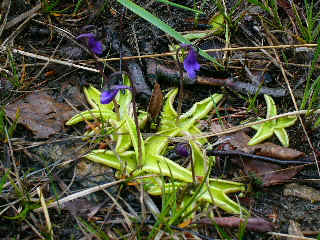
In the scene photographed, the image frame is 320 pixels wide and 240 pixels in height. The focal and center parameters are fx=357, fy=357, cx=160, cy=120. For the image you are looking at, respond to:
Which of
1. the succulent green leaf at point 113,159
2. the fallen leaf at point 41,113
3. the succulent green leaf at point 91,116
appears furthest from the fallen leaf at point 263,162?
the fallen leaf at point 41,113

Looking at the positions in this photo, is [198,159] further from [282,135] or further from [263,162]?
[282,135]

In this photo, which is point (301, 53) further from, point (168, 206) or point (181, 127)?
point (168, 206)

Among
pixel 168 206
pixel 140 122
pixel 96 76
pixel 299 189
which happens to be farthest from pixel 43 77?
pixel 299 189

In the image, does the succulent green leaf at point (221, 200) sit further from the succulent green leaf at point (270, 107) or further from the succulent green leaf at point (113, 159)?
the succulent green leaf at point (270, 107)

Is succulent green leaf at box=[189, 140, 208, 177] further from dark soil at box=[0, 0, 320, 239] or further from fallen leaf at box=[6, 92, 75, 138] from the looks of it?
fallen leaf at box=[6, 92, 75, 138]

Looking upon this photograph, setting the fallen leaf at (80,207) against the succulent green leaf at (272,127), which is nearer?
the fallen leaf at (80,207)

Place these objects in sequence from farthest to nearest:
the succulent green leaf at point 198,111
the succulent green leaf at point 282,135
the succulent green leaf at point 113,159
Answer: the succulent green leaf at point 198,111
the succulent green leaf at point 282,135
the succulent green leaf at point 113,159

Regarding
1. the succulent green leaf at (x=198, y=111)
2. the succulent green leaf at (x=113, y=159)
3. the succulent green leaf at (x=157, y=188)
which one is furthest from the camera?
the succulent green leaf at (x=198, y=111)
